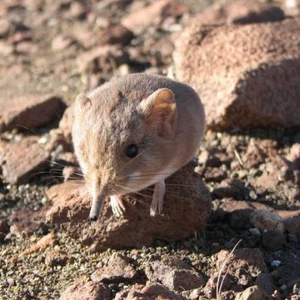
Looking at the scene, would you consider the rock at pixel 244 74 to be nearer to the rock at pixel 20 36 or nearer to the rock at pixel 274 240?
the rock at pixel 274 240

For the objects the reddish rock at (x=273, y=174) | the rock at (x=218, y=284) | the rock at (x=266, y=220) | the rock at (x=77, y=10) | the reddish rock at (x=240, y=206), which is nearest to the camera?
the rock at (x=218, y=284)

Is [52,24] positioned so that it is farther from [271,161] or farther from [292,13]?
[271,161]

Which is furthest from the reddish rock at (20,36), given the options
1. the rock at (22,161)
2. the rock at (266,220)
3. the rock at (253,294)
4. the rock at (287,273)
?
the rock at (253,294)

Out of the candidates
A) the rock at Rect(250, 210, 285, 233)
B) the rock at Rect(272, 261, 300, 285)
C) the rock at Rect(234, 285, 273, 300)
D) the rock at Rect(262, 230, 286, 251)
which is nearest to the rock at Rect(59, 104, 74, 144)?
the rock at Rect(250, 210, 285, 233)

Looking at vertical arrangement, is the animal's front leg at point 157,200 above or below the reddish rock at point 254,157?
above

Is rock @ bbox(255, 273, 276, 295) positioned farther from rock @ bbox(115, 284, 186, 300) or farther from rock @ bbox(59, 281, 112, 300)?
rock @ bbox(59, 281, 112, 300)
